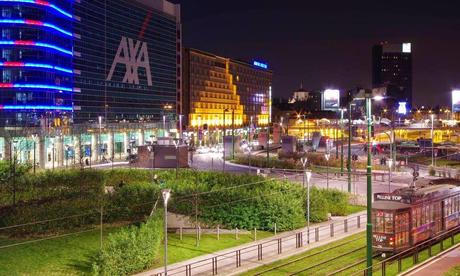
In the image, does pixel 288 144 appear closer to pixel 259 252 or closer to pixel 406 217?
pixel 259 252

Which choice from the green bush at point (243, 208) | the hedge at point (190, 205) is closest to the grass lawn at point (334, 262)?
the green bush at point (243, 208)

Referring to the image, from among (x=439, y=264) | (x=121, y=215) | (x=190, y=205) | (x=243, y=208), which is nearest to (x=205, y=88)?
(x=121, y=215)

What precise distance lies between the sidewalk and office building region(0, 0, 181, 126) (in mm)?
65607

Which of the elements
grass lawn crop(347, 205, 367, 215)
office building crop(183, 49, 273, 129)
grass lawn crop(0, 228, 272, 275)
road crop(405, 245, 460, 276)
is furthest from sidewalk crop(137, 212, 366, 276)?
office building crop(183, 49, 273, 129)

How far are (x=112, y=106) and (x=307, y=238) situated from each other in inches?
3981

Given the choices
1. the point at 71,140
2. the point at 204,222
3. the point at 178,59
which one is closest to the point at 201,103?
the point at 178,59

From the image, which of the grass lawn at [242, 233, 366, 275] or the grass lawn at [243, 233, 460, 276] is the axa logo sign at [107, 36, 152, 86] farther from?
the grass lawn at [243, 233, 460, 276]

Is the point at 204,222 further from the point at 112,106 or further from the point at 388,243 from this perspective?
the point at 112,106

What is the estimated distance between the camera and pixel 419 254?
3294cm

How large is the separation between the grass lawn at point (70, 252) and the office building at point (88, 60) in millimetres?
62936

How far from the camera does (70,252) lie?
112ft

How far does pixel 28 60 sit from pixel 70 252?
7334 centimetres

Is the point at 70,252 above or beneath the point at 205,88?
beneath

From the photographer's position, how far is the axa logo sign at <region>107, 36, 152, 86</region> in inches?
5344
